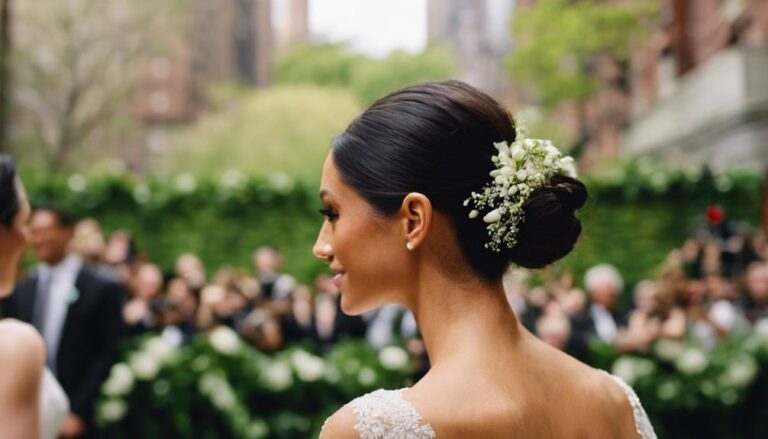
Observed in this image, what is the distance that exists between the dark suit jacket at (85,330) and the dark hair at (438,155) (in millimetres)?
4656

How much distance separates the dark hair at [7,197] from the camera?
3.10 metres

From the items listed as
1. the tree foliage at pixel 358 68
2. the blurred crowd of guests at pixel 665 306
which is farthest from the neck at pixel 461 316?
the tree foliage at pixel 358 68

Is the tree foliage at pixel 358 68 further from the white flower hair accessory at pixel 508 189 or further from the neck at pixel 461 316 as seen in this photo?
the neck at pixel 461 316

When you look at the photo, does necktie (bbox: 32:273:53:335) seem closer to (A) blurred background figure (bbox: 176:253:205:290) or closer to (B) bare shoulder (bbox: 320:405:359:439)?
(A) blurred background figure (bbox: 176:253:205:290)

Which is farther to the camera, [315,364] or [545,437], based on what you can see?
[315,364]

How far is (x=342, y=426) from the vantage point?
1739mm

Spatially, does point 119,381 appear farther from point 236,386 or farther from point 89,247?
point 89,247

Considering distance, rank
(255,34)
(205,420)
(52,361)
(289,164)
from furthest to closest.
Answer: (255,34) < (289,164) < (205,420) < (52,361)

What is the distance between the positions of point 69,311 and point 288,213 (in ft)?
28.1

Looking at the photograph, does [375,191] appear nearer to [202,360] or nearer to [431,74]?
[202,360]

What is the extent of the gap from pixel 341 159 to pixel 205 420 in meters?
5.63

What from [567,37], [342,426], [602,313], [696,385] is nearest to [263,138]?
[567,37]

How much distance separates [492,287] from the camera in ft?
6.55

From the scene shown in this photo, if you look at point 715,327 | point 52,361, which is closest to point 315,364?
point 52,361
